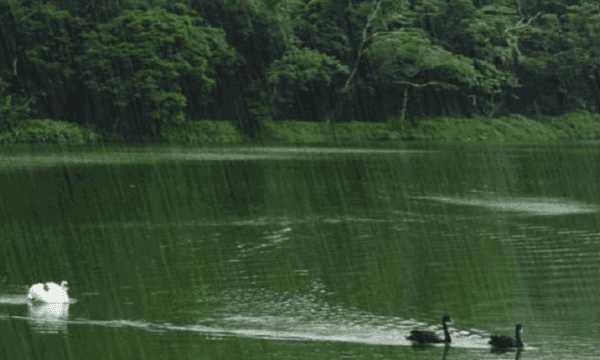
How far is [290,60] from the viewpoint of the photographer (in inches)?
2440

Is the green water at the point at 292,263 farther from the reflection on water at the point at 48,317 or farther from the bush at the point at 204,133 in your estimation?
the bush at the point at 204,133

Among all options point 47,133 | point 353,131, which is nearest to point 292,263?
point 47,133

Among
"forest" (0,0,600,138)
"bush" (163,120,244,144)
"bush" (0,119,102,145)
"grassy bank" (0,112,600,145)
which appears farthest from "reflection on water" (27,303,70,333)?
"bush" (163,120,244,144)

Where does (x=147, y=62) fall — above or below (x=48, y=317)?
above

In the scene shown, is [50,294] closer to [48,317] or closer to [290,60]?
[48,317]

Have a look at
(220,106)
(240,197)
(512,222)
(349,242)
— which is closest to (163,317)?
(349,242)

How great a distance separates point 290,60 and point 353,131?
5.57 metres

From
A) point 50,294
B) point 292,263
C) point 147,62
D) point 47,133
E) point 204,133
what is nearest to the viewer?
point 50,294

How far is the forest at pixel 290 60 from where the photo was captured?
5728cm

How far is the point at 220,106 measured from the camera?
62.0 metres

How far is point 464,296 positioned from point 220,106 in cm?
4758

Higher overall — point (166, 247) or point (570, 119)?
point (166, 247)

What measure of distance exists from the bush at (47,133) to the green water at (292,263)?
748 inches

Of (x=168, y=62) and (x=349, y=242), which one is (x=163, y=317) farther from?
(x=168, y=62)
